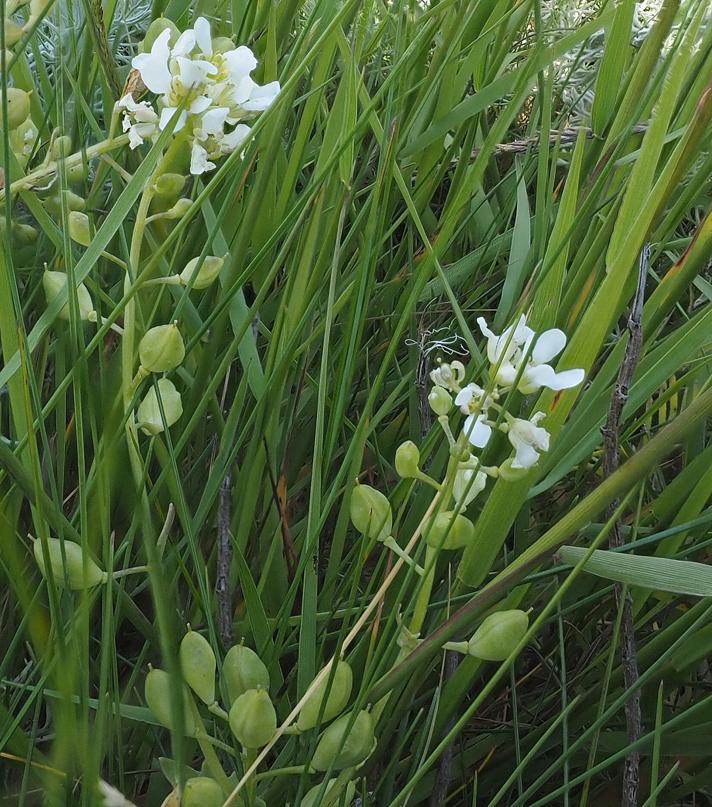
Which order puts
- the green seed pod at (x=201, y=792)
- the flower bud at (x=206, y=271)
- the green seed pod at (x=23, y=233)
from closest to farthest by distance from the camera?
1. the green seed pod at (x=201, y=792)
2. the flower bud at (x=206, y=271)
3. the green seed pod at (x=23, y=233)

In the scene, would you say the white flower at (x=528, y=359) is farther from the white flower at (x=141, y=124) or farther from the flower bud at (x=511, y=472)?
the white flower at (x=141, y=124)

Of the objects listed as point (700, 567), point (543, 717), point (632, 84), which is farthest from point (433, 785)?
point (632, 84)

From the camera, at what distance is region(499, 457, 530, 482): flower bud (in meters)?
0.42

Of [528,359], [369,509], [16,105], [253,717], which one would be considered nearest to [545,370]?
[528,359]

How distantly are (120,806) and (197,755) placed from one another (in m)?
0.30

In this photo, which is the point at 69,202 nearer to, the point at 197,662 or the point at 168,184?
the point at 168,184

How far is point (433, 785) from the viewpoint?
57 cm

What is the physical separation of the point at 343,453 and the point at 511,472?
0.89 feet

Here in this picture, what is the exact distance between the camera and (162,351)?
1.43 ft

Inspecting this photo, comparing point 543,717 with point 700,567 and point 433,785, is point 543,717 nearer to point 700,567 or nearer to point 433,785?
point 433,785

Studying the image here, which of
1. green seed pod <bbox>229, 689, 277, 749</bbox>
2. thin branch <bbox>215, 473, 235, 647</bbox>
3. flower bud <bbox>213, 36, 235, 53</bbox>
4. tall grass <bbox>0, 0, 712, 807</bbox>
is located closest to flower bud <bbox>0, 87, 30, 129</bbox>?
tall grass <bbox>0, 0, 712, 807</bbox>

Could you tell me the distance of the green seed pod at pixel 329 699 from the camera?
40 centimetres

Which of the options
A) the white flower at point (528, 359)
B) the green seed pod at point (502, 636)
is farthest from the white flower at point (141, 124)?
the green seed pod at point (502, 636)

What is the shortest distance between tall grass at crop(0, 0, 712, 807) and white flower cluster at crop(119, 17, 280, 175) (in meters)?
0.02
